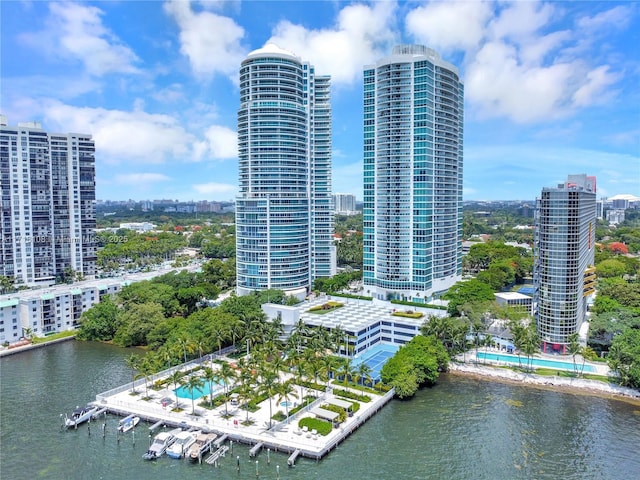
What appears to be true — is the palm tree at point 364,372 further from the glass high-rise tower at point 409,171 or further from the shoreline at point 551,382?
the glass high-rise tower at point 409,171

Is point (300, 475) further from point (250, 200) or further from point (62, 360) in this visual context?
point (250, 200)

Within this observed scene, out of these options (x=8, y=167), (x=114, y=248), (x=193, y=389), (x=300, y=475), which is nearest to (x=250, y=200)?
(x=193, y=389)

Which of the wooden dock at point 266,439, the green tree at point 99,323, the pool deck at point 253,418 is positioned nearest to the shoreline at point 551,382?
the pool deck at point 253,418

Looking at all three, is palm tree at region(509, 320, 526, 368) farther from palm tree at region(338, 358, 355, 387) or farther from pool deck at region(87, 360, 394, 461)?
palm tree at region(338, 358, 355, 387)

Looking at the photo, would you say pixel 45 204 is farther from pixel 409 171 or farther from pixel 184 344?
pixel 409 171

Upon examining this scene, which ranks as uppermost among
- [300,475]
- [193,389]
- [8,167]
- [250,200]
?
[8,167]

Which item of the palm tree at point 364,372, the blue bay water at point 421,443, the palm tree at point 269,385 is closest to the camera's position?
the blue bay water at point 421,443

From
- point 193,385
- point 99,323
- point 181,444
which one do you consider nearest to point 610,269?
point 193,385
